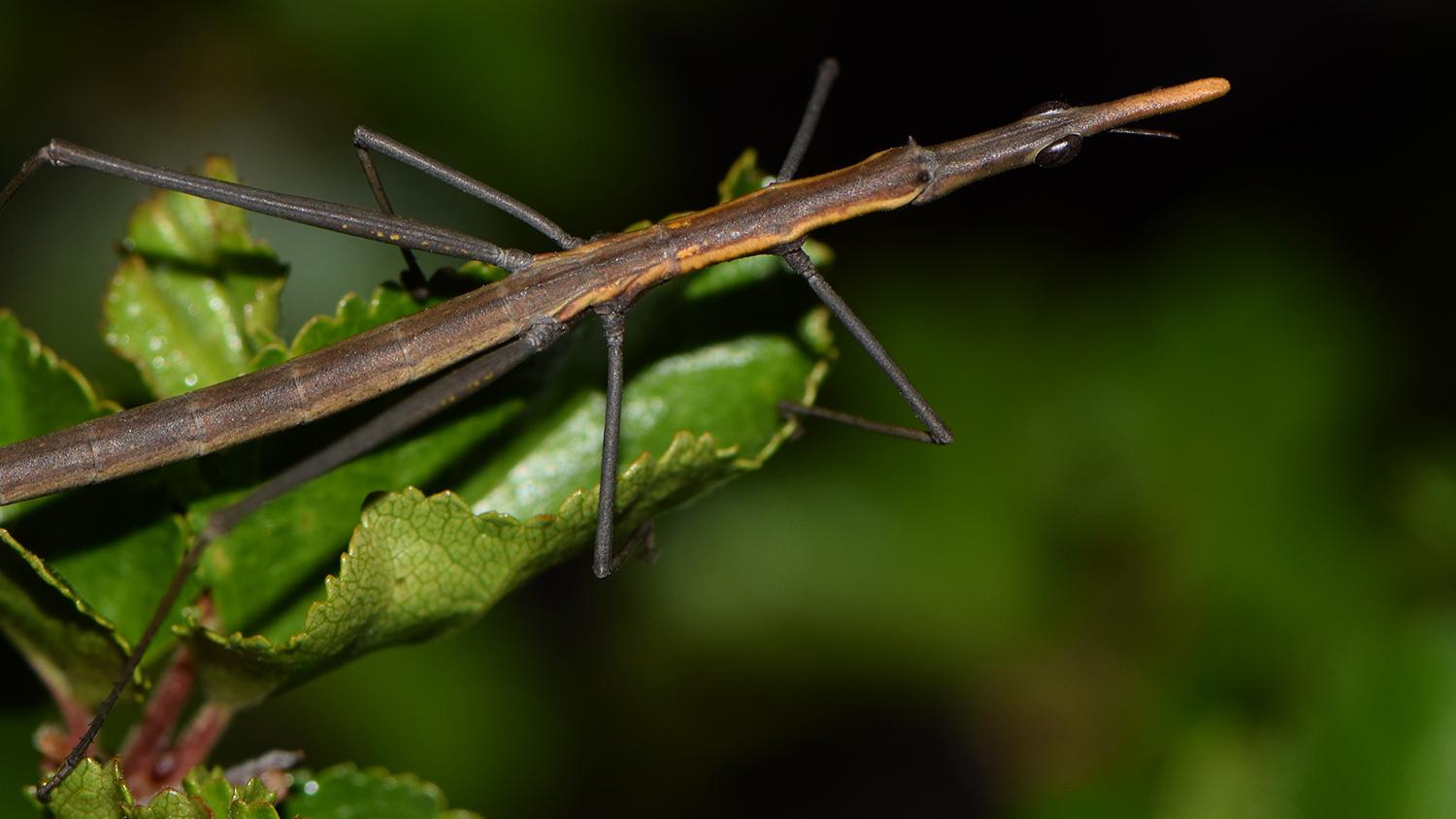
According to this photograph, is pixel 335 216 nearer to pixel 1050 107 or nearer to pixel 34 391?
pixel 34 391

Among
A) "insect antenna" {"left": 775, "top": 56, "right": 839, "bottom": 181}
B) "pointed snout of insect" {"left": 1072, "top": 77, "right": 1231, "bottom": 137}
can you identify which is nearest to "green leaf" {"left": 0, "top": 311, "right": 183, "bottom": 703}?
"insect antenna" {"left": 775, "top": 56, "right": 839, "bottom": 181}

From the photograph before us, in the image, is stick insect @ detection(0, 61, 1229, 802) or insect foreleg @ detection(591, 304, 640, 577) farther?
stick insect @ detection(0, 61, 1229, 802)

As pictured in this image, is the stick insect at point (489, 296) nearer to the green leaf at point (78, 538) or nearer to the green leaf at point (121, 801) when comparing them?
the green leaf at point (78, 538)

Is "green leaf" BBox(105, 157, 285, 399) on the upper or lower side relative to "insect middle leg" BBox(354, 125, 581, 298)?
lower

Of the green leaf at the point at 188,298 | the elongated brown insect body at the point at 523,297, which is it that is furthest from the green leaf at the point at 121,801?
the green leaf at the point at 188,298

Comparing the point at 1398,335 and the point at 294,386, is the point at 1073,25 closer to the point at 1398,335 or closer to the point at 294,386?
the point at 1398,335

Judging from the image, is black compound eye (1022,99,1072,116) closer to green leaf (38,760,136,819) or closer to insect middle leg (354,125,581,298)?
insect middle leg (354,125,581,298)
